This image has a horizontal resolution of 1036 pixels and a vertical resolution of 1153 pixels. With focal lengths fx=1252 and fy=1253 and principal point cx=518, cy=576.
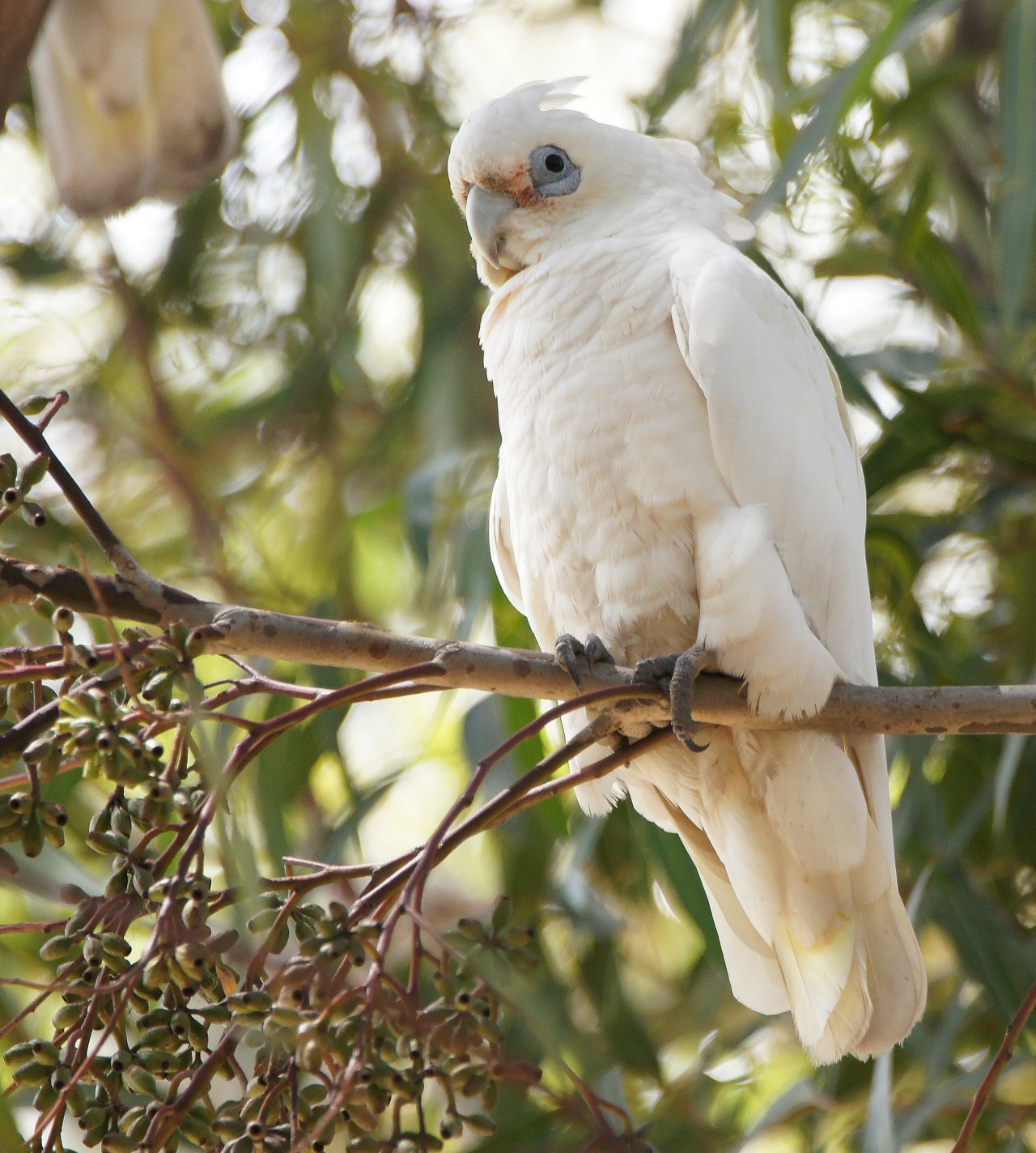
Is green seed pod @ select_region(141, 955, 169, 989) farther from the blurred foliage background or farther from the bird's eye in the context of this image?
the bird's eye

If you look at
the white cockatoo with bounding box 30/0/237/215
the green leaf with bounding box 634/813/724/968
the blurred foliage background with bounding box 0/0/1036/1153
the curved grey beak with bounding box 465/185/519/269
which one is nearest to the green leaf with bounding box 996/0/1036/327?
the blurred foliage background with bounding box 0/0/1036/1153

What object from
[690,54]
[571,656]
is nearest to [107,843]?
[571,656]

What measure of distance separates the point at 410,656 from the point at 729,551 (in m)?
0.41

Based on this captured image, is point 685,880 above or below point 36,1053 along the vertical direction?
below

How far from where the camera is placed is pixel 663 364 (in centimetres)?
139

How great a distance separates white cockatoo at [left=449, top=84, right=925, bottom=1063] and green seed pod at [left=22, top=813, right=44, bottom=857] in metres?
0.67

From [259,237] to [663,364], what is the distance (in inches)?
72.2

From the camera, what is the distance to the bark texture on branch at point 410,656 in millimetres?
864

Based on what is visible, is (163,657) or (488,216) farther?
(488,216)

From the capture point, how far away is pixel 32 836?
0.76 meters

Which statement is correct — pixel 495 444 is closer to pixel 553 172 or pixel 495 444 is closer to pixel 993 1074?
pixel 553 172

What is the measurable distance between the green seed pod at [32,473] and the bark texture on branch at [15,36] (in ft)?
1.36

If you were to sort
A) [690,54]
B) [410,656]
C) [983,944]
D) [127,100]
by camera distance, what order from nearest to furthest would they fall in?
[410,656], [127,100], [983,944], [690,54]

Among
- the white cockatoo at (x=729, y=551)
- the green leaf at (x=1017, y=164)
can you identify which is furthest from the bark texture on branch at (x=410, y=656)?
the green leaf at (x=1017, y=164)
